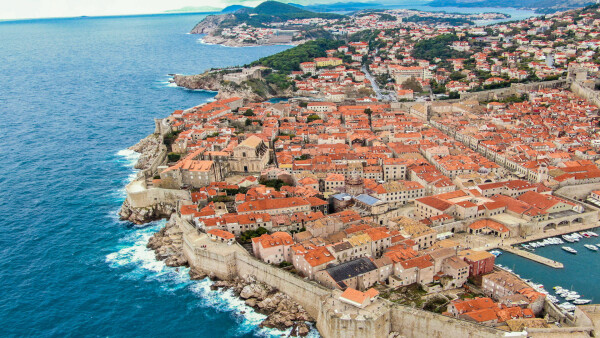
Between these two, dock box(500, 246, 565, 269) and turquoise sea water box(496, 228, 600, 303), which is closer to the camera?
turquoise sea water box(496, 228, 600, 303)

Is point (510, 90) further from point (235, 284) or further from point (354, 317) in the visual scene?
point (354, 317)

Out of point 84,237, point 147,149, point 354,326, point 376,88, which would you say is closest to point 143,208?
point 84,237

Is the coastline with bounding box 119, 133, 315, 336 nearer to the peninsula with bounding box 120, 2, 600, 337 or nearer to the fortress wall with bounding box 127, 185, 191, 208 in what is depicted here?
the peninsula with bounding box 120, 2, 600, 337

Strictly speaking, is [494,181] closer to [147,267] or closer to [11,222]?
[147,267]

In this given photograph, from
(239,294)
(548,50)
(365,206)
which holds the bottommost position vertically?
(239,294)

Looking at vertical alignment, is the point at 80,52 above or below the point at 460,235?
above

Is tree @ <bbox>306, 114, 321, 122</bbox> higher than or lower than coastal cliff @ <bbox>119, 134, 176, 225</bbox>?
higher

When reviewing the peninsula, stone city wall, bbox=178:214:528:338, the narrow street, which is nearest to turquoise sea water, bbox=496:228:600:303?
the peninsula

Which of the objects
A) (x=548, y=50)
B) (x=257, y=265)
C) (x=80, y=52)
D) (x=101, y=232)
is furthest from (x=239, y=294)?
(x=80, y=52)
